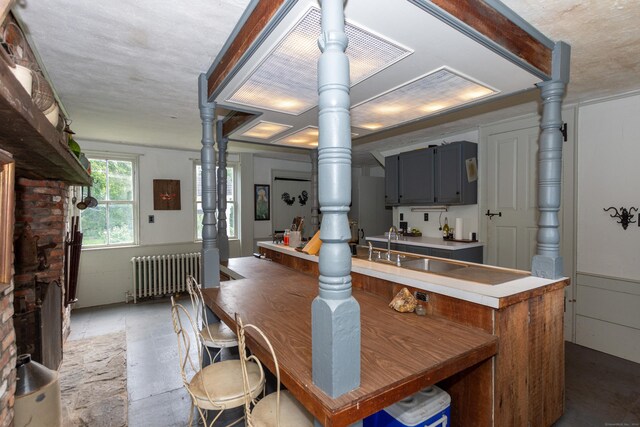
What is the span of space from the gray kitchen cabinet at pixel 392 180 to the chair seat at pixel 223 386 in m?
3.91

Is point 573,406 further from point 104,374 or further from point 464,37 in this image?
point 104,374

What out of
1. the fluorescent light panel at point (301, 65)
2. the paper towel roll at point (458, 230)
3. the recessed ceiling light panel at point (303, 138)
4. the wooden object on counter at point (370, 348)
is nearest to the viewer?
the wooden object on counter at point (370, 348)

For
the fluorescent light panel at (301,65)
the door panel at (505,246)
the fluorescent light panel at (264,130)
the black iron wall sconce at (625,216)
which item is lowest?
the door panel at (505,246)

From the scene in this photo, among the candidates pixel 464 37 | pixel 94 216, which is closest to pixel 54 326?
pixel 94 216

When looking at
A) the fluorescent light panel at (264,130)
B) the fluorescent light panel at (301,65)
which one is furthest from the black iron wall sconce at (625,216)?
the fluorescent light panel at (264,130)

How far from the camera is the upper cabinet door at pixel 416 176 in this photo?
4.63 m

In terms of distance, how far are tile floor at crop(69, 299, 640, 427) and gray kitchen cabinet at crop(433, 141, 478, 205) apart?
1.99 metres

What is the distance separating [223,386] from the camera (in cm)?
160

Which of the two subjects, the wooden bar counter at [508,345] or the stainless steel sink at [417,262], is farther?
the stainless steel sink at [417,262]

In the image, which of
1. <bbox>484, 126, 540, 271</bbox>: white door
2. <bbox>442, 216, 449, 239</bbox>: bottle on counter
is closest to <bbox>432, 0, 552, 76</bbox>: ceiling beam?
<bbox>484, 126, 540, 271</bbox>: white door

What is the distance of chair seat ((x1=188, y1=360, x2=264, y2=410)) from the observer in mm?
1516

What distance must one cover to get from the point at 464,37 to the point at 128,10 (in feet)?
5.75

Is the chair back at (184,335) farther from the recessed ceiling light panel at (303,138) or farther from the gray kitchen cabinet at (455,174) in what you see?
the gray kitchen cabinet at (455,174)

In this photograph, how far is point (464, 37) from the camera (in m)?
1.59
